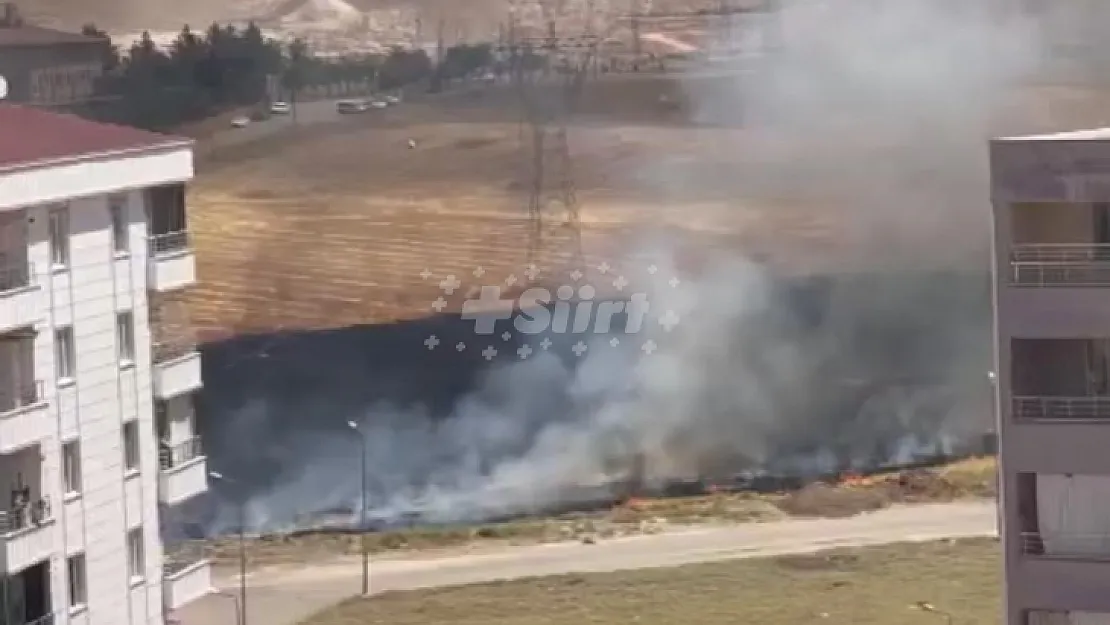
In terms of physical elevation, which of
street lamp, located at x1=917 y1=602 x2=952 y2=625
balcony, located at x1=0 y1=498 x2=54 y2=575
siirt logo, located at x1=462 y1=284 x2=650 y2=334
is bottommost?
street lamp, located at x1=917 y1=602 x2=952 y2=625

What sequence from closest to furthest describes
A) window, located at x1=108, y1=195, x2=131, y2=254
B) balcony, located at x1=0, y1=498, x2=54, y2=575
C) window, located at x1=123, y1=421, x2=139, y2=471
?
balcony, located at x1=0, y1=498, x2=54, y2=575 → window, located at x1=108, y1=195, x2=131, y2=254 → window, located at x1=123, y1=421, x2=139, y2=471

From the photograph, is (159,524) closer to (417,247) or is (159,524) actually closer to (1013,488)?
(417,247)

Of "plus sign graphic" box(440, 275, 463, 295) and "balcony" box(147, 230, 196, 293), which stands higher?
"balcony" box(147, 230, 196, 293)

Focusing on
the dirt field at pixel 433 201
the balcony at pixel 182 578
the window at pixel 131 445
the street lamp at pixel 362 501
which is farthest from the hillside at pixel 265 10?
the window at pixel 131 445

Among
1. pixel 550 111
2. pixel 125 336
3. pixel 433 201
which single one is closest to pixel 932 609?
pixel 550 111

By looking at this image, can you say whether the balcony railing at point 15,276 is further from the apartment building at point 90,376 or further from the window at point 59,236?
the window at point 59,236

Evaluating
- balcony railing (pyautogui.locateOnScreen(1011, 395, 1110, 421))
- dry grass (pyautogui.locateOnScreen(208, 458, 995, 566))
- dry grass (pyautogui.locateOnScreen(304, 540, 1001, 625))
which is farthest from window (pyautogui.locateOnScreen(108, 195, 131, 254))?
balcony railing (pyautogui.locateOnScreen(1011, 395, 1110, 421))

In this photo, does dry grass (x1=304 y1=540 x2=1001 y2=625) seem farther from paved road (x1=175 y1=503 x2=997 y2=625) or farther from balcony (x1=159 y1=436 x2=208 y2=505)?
balcony (x1=159 y1=436 x2=208 y2=505)

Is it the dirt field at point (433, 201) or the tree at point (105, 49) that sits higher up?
the tree at point (105, 49)
